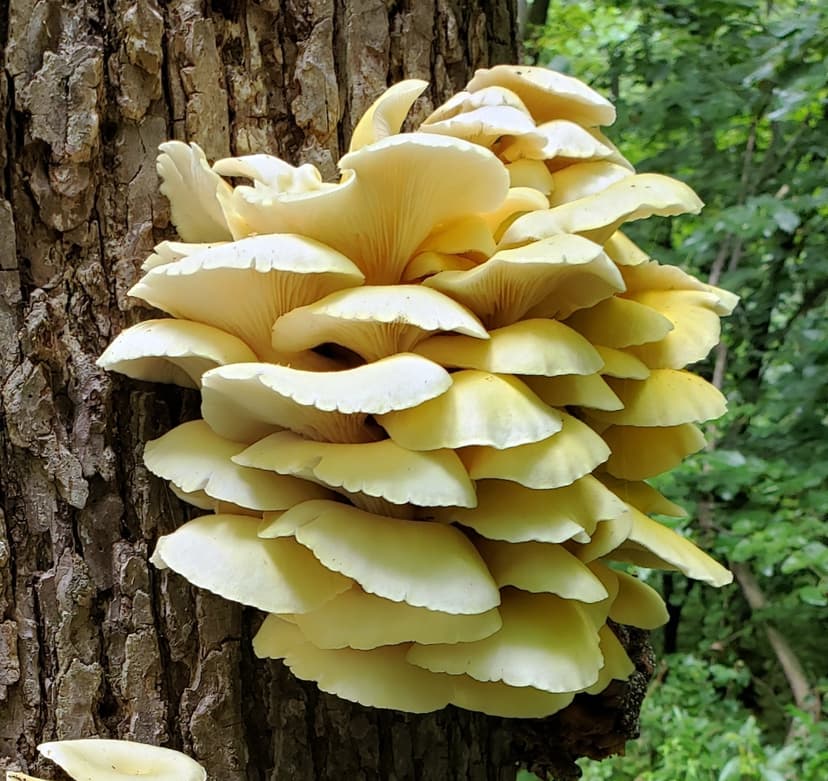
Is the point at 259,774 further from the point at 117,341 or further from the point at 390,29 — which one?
the point at 390,29

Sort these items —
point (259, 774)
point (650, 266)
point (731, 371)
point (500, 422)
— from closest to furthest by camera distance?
point (500, 422), point (259, 774), point (650, 266), point (731, 371)

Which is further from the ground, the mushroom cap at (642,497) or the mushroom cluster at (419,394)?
the mushroom cluster at (419,394)

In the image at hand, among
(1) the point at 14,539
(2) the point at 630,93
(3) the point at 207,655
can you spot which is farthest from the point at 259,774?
(2) the point at 630,93

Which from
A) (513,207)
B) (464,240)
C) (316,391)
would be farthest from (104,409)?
(513,207)

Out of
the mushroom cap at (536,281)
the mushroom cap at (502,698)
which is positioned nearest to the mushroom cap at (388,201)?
the mushroom cap at (536,281)

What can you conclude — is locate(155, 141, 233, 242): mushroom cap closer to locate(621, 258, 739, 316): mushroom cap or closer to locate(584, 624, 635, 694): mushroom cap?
locate(621, 258, 739, 316): mushroom cap

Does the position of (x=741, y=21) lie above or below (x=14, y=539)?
above

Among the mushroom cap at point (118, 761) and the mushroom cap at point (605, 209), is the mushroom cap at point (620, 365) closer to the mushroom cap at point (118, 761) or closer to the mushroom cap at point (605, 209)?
the mushroom cap at point (605, 209)
